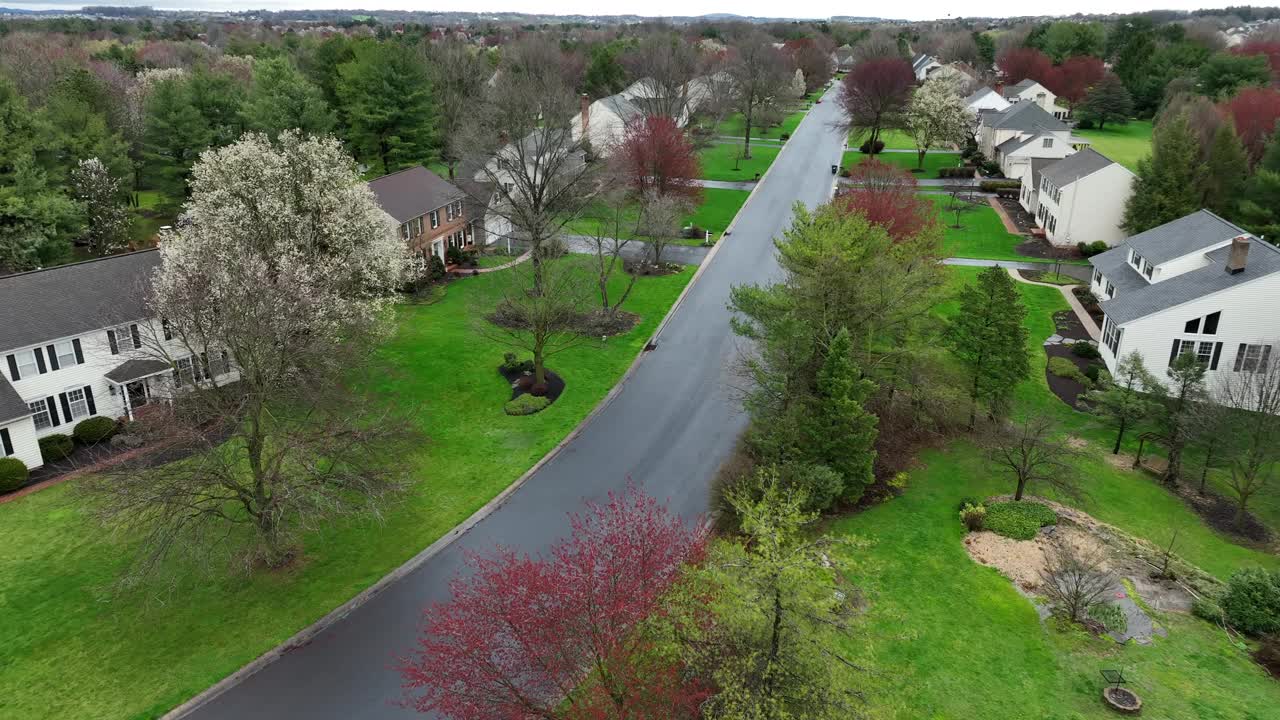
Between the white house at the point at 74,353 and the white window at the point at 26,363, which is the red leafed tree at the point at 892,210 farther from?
the white window at the point at 26,363

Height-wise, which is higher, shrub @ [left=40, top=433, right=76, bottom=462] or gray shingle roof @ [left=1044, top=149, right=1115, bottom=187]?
gray shingle roof @ [left=1044, top=149, right=1115, bottom=187]

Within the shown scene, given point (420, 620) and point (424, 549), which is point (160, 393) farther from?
point (420, 620)

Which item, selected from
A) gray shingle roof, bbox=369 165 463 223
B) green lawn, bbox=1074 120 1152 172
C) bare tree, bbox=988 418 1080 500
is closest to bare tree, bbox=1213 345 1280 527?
bare tree, bbox=988 418 1080 500

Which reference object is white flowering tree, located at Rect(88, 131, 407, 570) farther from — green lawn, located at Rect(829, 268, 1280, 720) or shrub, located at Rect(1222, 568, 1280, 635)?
shrub, located at Rect(1222, 568, 1280, 635)

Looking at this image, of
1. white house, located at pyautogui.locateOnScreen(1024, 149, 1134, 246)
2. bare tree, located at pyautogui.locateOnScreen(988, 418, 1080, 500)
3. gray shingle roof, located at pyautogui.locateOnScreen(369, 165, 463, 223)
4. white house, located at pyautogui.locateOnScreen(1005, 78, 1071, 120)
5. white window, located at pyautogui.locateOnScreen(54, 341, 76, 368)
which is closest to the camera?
bare tree, located at pyautogui.locateOnScreen(988, 418, 1080, 500)

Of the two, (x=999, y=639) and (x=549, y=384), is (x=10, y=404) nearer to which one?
(x=549, y=384)

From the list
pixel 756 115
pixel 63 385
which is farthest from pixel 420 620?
pixel 756 115

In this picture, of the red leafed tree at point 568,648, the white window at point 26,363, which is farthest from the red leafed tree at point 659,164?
the red leafed tree at point 568,648
